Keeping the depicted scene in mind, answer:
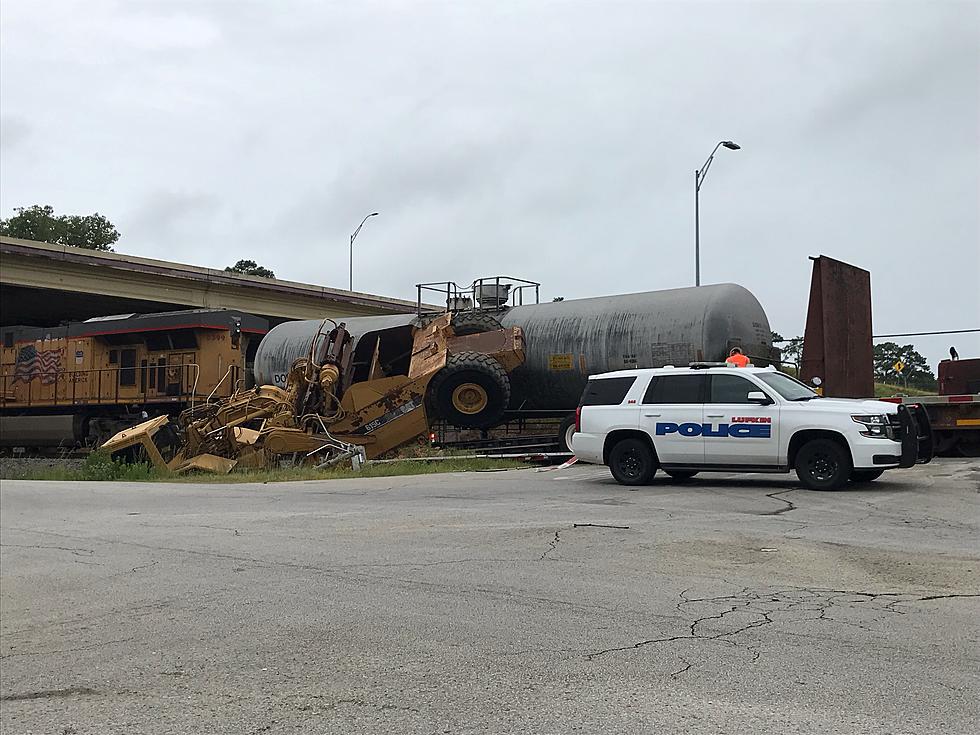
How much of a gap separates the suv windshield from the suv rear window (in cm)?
204

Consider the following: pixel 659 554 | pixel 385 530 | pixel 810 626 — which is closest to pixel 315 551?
pixel 385 530

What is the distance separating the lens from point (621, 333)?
66.8 ft

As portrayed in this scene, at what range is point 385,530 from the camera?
10.6 meters

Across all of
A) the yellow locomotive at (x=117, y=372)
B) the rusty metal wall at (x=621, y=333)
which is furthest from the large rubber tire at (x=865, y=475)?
the yellow locomotive at (x=117, y=372)

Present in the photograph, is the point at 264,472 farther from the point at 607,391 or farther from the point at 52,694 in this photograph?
the point at 52,694

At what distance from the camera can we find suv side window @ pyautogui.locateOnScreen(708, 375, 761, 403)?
45.3 ft

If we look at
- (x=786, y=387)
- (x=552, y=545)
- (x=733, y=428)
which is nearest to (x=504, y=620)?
(x=552, y=545)

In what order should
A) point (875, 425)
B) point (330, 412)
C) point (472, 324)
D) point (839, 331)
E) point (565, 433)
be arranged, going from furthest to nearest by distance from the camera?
Answer: point (472, 324) < point (565, 433) < point (330, 412) < point (839, 331) < point (875, 425)

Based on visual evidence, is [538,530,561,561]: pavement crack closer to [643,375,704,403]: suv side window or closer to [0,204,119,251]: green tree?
[643,375,704,403]: suv side window

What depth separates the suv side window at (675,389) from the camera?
46.6 ft

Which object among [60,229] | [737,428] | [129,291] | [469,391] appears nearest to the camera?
[737,428]

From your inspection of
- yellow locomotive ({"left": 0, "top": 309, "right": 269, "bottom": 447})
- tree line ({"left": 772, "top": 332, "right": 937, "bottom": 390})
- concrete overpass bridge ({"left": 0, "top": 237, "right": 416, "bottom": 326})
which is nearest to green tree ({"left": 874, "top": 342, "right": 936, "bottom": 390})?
tree line ({"left": 772, "top": 332, "right": 937, "bottom": 390})

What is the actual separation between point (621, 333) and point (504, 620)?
14.3 meters

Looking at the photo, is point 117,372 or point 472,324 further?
point 117,372
